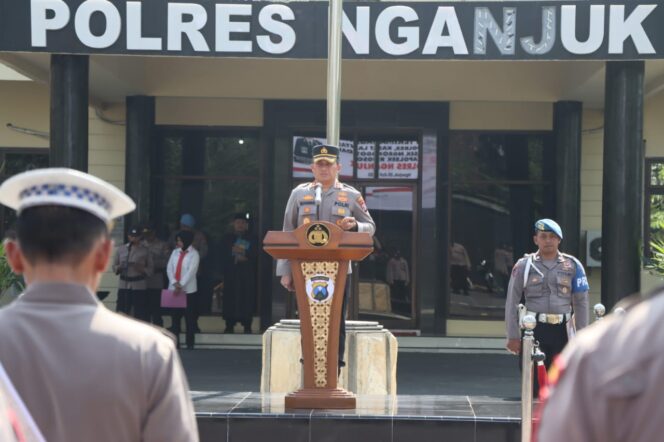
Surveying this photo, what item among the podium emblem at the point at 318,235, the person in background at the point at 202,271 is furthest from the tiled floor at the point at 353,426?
the person in background at the point at 202,271

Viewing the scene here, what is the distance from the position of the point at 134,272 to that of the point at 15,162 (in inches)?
113

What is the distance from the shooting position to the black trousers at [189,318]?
1522 cm

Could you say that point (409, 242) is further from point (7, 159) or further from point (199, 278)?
point (7, 159)

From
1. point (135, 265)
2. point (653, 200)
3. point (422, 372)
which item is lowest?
point (422, 372)

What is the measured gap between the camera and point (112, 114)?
16.7 metres

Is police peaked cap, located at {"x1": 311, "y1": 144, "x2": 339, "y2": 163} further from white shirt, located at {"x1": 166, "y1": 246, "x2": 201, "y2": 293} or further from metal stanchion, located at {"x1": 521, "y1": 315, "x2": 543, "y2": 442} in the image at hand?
white shirt, located at {"x1": 166, "y1": 246, "x2": 201, "y2": 293}

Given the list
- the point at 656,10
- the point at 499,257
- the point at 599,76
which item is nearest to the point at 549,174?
the point at 499,257

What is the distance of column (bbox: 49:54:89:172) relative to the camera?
1310 cm

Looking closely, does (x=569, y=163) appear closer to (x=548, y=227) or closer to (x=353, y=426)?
A: (x=548, y=227)

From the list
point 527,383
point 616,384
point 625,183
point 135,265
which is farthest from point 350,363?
point 616,384

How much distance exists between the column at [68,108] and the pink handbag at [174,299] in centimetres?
251

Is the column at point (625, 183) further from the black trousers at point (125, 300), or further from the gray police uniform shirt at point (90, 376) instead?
the gray police uniform shirt at point (90, 376)

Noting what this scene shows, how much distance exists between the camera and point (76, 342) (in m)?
2.54

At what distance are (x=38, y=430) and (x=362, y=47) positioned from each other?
1035cm
